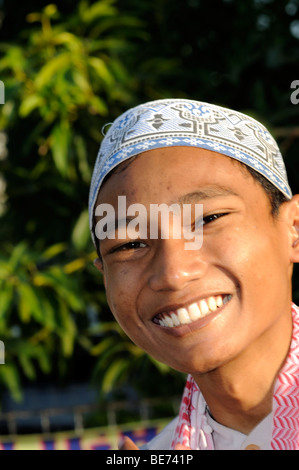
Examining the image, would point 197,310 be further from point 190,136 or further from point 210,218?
point 190,136

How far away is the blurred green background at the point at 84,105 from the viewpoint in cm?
318

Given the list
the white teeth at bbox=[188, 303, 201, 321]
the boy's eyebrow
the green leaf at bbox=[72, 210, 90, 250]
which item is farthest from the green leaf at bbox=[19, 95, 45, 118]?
the white teeth at bbox=[188, 303, 201, 321]

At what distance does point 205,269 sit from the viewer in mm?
1404

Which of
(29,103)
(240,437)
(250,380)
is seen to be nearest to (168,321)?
(250,380)

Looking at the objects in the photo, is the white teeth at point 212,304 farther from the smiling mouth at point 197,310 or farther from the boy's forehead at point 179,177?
the boy's forehead at point 179,177

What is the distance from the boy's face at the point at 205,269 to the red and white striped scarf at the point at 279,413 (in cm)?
8

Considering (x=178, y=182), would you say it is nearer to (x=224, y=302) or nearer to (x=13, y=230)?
(x=224, y=302)

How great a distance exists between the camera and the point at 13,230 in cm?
383

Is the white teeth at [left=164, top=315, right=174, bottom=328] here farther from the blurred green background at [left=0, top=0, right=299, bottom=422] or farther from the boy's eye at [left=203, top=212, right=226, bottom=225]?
the blurred green background at [left=0, top=0, right=299, bottom=422]

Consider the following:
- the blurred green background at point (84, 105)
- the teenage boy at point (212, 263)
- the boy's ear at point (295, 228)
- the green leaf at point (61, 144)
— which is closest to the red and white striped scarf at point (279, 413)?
the teenage boy at point (212, 263)

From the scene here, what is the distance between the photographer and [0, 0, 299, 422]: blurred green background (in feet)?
10.4

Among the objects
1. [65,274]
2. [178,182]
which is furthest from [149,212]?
[65,274]

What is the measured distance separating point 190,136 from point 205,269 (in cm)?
34

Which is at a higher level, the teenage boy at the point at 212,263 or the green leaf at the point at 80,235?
the green leaf at the point at 80,235
